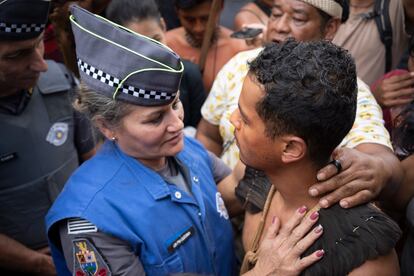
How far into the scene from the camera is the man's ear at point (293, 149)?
5.35ft

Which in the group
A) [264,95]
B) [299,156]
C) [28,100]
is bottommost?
[28,100]

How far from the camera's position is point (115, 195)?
1808mm

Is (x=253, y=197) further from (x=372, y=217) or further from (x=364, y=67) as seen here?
(x=364, y=67)

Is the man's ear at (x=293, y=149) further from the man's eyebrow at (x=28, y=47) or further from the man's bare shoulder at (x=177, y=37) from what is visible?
the man's bare shoulder at (x=177, y=37)

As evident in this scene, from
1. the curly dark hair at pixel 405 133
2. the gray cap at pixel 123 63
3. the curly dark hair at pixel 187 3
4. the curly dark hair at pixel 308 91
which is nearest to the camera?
the curly dark hair at pixel 308 91

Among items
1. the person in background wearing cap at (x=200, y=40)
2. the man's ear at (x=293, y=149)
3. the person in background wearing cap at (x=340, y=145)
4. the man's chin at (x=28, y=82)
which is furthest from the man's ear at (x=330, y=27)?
the man's chin at (x=28, y=82)

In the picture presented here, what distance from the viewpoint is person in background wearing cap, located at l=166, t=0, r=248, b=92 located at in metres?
3.77

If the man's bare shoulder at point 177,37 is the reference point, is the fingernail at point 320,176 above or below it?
above

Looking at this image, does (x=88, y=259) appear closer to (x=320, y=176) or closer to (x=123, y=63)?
(x=123, y=63)

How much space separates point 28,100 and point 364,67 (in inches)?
95.1

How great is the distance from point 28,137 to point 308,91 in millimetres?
1654

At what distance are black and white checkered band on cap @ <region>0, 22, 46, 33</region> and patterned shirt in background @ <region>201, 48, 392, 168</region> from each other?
112 cm

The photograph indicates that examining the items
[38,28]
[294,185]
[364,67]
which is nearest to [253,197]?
[294,185]

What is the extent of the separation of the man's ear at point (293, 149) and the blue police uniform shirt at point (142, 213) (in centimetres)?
51
